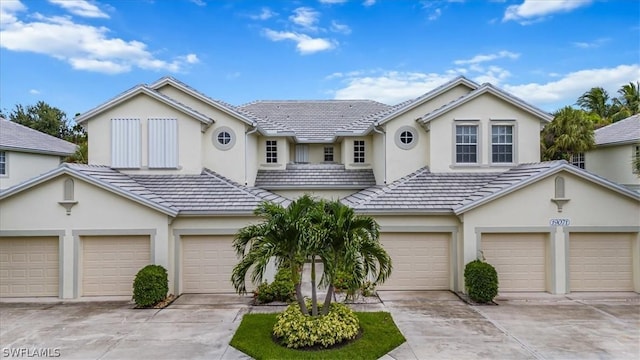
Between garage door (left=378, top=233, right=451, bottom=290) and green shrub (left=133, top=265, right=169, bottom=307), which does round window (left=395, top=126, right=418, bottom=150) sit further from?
green shrub (left=133, top=265, right=169, bottom=307)

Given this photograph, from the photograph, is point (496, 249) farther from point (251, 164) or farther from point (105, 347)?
point (105, 347)

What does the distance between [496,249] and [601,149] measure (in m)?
14.5

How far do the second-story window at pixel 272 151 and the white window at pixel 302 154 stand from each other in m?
2.04

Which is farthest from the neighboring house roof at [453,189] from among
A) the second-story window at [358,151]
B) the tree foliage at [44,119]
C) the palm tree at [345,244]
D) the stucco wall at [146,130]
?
the tree foliage at [44,119]

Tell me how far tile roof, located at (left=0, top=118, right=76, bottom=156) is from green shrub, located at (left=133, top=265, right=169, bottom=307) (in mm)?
16189

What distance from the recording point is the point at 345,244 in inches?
319

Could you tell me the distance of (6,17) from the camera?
54.1ft

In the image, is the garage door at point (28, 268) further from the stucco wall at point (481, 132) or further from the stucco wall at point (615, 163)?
the stucco wall at point (615, 163)

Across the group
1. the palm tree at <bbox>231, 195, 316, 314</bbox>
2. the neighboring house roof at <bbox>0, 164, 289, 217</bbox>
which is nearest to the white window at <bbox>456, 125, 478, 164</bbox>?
the neighboring house roof at <bbox>0, 164, 289, 217</bbox>

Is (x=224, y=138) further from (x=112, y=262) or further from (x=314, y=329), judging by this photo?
(x=314, y=329)

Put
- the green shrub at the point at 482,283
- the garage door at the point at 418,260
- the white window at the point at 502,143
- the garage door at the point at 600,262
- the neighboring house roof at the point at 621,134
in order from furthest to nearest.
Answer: the neighboring house roof at the point at 621,134, the white window at the point at 502,143, the garage door at the point at 418,260, the garage door at the point at 600,262, the green shrub at the point at 482,283

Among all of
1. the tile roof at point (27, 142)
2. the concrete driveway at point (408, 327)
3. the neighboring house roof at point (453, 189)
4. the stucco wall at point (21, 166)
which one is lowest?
the concrete driveway at point (408, 327)

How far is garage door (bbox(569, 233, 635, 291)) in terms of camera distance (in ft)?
43.6

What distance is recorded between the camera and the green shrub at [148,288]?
11594 mm
